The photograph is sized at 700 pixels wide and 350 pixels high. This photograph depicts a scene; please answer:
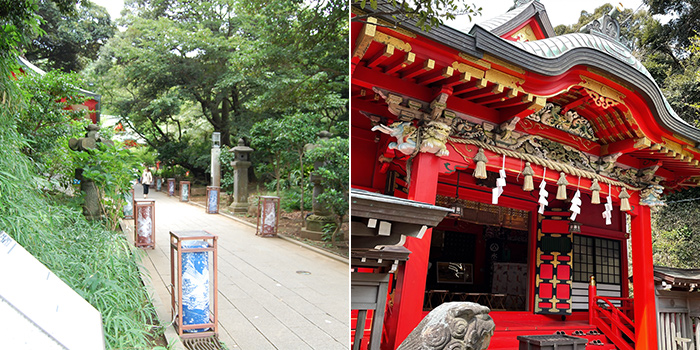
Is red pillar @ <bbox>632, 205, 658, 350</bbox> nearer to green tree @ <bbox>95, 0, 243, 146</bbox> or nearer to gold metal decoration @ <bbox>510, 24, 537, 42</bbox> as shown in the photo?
gold metal decoration @ <bbox>510, 24, 537, 42</bbox>

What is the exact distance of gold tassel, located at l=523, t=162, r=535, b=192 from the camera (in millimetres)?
4375

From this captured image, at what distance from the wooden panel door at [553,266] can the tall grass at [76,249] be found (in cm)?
513

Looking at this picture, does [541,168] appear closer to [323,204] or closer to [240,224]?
[323,204]

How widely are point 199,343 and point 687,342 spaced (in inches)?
274

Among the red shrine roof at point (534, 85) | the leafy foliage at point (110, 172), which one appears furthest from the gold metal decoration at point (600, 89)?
the leafy foliage at point (110, 172)

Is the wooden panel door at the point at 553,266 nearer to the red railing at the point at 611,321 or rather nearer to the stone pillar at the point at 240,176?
the red railing at the point at 611,321

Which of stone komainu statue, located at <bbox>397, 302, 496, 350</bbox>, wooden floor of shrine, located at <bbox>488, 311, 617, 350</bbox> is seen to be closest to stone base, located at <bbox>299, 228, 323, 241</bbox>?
wooden floor of shrine, located at <bbox>488, 311, 617, 350</bbox>

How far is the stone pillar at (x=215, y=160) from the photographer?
22.7 ft

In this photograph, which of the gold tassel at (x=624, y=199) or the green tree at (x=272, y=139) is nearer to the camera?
the gold tassel at (x=624, y=199)

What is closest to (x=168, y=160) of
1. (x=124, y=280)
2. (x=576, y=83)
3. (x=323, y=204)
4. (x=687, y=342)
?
(x=323, y=204)

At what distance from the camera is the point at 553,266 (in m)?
6.15

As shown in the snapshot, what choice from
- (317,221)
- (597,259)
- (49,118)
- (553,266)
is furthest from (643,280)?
(49,118)

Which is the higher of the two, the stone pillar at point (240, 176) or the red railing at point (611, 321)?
the stone pillar at point (240, 176)

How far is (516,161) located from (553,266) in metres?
2.50
